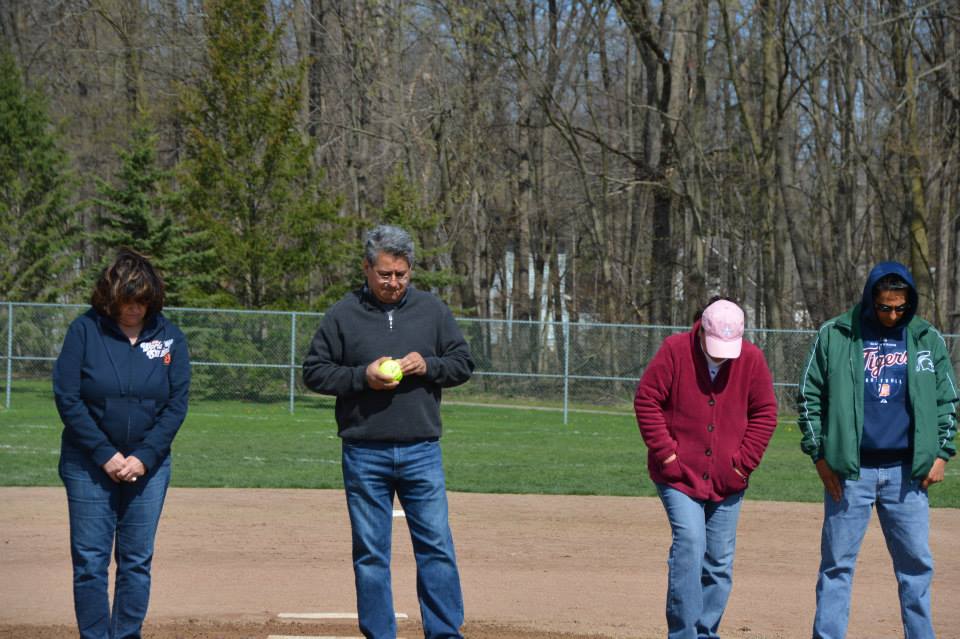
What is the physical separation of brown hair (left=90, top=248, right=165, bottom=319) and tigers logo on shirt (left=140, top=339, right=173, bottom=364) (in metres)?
0.13

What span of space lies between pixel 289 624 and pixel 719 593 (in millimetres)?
2423

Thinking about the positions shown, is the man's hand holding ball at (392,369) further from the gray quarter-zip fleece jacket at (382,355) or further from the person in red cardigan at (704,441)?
the person in red cardigan at (704,441)

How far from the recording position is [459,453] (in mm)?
17094

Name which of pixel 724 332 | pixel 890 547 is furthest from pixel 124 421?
pixel 890 547

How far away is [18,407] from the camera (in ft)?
A: 77.6

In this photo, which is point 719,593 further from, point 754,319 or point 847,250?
point 754,319

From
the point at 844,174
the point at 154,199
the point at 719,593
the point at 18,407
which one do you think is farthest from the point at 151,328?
the point at 844,174

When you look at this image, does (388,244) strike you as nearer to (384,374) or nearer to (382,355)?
(382,355)

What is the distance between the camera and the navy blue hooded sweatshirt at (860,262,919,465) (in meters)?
5.64

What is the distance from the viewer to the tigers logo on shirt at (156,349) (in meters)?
5.44

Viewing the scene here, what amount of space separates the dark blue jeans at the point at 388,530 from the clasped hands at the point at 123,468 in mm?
930

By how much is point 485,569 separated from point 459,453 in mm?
8444

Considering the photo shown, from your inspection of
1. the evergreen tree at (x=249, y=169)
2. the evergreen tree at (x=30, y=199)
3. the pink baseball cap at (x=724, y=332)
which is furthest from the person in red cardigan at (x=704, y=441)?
the evergreen tree at (x=30, y=199)

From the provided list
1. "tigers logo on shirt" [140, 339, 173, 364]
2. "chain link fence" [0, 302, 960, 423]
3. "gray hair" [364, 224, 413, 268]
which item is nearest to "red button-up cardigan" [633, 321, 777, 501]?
"gray hair" [364, 224, 413, 268]
